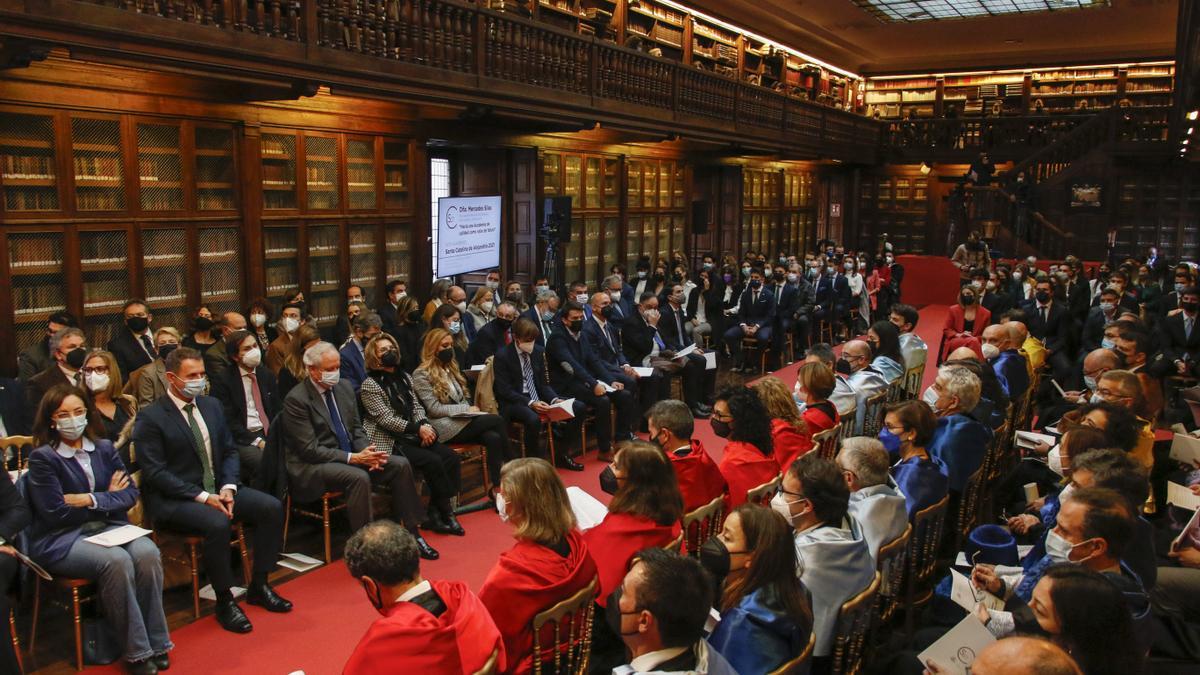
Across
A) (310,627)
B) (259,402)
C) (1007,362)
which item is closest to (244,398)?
(259,402)

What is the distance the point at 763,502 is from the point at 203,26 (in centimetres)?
471

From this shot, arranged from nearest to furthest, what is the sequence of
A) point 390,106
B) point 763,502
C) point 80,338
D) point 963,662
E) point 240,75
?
1. point 963,662
2. point 763,502
3. point 80,338
4. point 240,75
5. point 390,106

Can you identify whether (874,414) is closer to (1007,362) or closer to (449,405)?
(1007,362)

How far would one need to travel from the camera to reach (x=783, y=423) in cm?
479

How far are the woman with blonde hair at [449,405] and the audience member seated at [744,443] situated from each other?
1972mm

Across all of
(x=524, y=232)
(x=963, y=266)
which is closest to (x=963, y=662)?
(x=524, y=232)

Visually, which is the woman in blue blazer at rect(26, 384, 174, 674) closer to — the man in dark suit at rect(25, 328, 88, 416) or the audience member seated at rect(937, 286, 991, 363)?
the man in dark suit at rect(25, 328, 88, 416)

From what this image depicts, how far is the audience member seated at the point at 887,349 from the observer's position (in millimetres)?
6602

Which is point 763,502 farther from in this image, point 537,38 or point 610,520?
point 537,38

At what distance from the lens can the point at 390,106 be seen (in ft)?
28.3

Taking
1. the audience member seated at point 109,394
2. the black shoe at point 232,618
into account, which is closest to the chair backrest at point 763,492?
the black shoe at point 232,618

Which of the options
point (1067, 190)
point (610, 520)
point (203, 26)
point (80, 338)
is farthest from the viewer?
point (1067, 190)

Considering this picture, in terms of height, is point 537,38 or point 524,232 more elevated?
point 537,38

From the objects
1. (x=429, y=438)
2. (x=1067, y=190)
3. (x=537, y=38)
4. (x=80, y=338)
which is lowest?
(x=429, y=438)
